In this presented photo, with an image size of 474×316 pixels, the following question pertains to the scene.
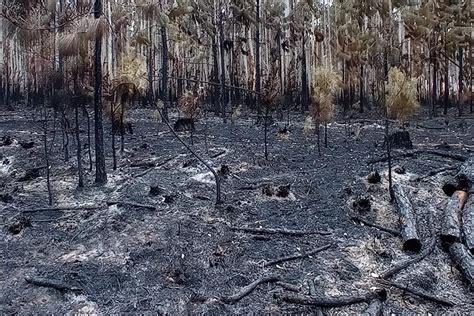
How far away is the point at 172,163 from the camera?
8.54 m

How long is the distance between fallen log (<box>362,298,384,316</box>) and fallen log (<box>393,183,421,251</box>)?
1.19 metres

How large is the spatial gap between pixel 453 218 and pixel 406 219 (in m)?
0.54

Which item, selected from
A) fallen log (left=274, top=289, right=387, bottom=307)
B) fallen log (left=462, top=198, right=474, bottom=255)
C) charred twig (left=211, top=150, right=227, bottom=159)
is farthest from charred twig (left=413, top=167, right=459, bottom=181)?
charred twig (left=211, top=150, right=227, bottom=159)

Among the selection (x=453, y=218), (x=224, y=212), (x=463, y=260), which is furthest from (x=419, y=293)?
(x=224, y=212)

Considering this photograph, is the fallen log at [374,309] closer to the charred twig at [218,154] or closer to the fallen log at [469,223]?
the fallen log at [469,223]

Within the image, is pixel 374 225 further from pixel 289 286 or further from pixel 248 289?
pixel 248 289

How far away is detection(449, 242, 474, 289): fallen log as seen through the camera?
4547mm

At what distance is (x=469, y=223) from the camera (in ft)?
17.6

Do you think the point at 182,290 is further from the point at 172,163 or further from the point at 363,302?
the point at 172,163

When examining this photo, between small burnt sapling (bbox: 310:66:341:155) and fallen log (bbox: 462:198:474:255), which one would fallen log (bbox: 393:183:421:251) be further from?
small burnt sapling (bbox: 310:66:341:155)

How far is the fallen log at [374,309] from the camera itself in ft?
13.4

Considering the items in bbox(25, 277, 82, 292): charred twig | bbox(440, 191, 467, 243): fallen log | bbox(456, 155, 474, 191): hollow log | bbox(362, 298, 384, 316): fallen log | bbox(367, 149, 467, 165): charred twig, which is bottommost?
bbox(362, 298, 384, 316): fallen log

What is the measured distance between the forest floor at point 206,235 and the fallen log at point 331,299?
45 millimetres

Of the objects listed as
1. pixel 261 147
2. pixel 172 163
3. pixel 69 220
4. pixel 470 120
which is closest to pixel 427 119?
pixel 470 120
